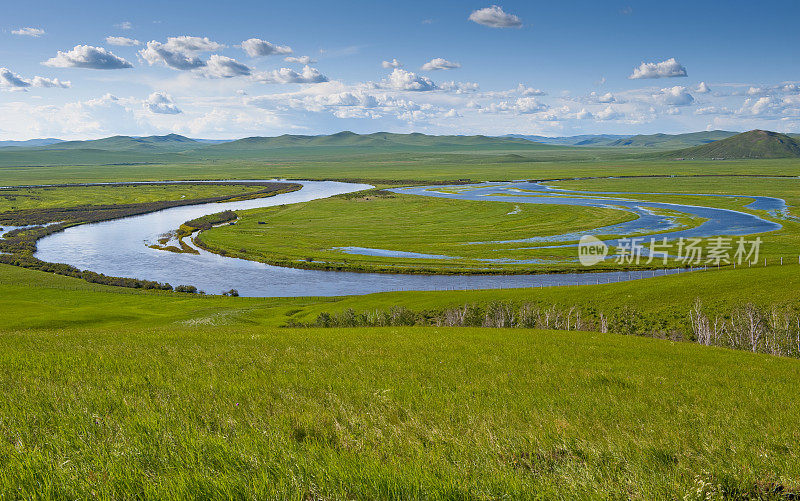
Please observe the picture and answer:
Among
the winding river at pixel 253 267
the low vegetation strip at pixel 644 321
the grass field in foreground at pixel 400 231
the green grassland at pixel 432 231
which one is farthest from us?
the grass field in foreground at pixel 400 231

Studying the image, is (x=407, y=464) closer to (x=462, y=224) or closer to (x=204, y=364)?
(x=204, y=364)

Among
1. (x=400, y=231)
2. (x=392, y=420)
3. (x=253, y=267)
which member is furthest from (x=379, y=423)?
(x=400, y=231)

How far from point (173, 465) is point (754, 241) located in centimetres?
11815

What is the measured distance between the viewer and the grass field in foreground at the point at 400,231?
3989 inches

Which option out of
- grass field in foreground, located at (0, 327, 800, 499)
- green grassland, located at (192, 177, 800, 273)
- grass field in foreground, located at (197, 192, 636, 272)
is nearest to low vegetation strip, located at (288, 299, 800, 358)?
grass field in foreground, located at (0, 327, 800, 499)

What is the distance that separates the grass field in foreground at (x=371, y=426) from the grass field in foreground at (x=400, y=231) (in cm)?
7938

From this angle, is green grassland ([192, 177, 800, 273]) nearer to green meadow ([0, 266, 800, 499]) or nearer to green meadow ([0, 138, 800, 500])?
green meadow ([0, 138, 800, 500])

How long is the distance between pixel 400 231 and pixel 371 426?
12664 centimetres

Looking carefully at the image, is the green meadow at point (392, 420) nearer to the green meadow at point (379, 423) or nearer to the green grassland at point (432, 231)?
the green meadow at point (379, 423)

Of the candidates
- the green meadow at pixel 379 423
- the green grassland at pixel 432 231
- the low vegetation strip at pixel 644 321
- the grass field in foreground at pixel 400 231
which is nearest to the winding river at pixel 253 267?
the green grassland at pixel 432 231

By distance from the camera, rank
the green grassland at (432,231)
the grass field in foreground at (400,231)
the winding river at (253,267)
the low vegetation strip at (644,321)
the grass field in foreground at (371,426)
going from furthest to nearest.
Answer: the grass field in foreground at (400,231), the green grassland at (432,231), the winding river at (253,267), the low vegetation strip at (644,321), the grass field in foreground at (371,426)

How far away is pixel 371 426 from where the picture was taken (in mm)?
7371

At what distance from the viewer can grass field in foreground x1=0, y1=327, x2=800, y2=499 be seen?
468 centimetres

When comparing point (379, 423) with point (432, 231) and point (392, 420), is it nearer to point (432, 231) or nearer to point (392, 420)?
point (392, 420)
